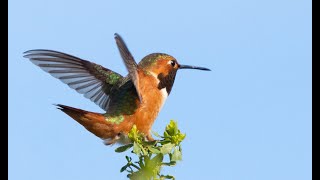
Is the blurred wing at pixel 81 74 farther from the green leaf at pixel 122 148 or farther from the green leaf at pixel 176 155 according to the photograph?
the green leaf at pixel 176 155

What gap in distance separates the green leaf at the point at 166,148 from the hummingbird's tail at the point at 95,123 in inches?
58.1

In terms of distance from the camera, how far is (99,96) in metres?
5.53

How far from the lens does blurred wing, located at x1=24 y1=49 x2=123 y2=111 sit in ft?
16.8

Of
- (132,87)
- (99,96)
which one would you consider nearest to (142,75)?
(132,87)

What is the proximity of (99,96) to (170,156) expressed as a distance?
8.19 feet

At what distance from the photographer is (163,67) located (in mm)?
5410

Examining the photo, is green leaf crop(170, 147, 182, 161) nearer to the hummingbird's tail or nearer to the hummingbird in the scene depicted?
the hummingbird

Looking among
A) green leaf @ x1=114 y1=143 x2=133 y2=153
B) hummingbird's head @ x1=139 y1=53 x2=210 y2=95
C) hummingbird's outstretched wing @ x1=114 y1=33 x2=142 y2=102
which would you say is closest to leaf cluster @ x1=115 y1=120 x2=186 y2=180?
green leaf @ x1=114 y1=143 x2=133 y2=153

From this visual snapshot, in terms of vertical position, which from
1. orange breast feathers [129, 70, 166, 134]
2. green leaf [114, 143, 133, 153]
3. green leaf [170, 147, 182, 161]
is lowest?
green leaf [170, 147, 182, 161]

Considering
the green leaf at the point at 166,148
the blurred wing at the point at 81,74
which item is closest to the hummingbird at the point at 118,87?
the blurred wing at the point at 81,74

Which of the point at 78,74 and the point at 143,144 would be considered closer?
the point at 143,144

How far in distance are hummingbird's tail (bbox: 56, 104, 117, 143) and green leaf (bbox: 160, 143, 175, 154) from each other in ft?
4.84

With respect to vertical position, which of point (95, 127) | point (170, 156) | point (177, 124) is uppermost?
point (95, 127)

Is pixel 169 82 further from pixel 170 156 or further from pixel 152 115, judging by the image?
pixel 170 156
